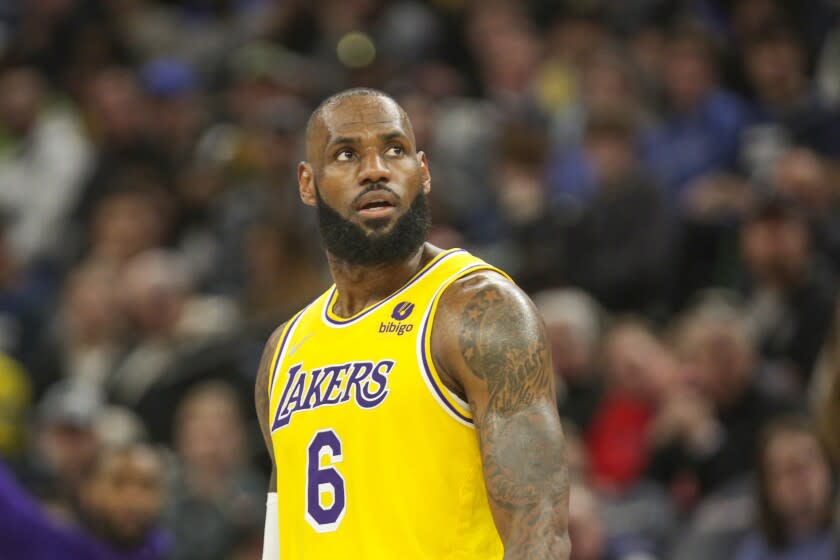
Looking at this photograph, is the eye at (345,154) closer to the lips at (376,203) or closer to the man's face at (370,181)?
the man's face at (370,181)

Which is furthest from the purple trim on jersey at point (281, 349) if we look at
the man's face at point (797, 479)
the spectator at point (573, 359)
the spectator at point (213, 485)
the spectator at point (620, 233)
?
the spectator at point (620, 233)

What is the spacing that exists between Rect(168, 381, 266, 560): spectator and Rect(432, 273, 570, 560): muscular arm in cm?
455

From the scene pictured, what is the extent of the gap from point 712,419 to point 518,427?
14.9ft

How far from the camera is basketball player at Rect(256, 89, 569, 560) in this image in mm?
4066

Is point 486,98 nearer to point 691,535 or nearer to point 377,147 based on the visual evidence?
point 691,535

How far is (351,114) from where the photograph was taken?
4543mm

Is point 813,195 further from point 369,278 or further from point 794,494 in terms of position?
point 369,278

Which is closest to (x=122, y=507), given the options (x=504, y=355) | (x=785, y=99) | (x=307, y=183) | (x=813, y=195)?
(x=307, y=183)

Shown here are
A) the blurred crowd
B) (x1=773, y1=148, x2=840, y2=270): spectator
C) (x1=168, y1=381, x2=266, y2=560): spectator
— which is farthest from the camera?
(x1=773, y1=148, x2=840, y2=270): spectator

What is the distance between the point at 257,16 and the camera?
48.1 feet

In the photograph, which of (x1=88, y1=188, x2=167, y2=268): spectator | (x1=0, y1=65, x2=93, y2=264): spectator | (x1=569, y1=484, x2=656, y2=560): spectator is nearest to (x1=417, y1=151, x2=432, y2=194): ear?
(x1=569, y1=484, x2=656, y2=560): spectator

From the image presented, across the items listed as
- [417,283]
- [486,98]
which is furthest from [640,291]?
[417,283]

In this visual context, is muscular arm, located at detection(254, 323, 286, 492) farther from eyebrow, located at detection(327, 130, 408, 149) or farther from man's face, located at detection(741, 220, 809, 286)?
man's face, located at detection(741, 220, 809, 286)

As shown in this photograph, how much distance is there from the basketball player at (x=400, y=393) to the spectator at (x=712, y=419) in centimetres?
387
